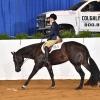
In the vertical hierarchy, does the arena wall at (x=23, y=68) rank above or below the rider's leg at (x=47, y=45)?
below

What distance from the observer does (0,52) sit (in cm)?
2022

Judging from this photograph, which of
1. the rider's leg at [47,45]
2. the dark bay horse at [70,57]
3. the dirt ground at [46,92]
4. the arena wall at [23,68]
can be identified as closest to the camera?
the dirt ground at [46,92]

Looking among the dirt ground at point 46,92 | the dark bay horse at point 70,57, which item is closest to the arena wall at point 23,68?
the dirt ground at point 46,92

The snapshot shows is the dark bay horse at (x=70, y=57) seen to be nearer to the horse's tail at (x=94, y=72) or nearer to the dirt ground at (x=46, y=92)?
the horse's tail at (x=94, y=72)

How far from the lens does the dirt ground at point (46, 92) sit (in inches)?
578

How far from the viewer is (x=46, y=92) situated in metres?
16.0

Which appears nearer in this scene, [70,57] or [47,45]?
[47,45]

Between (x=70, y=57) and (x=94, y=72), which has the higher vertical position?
(x=70, y=57)

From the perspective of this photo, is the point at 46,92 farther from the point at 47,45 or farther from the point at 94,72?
the point at 94,72

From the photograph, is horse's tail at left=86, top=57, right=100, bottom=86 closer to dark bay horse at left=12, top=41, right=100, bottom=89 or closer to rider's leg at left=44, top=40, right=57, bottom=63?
dark bay horse at left=12, top=41, right=100, bottom=89

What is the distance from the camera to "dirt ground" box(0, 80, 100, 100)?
48.2 ft

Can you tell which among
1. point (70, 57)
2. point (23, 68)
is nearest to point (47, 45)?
point (70, 57)

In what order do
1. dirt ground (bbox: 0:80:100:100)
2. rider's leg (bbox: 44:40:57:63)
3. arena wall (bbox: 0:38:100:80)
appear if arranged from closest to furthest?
dirt ground (bbox: 0:80:100:100) → rider's leg (bbox: 44:40:57:63) → arena wall (bbox: 0:38:100:80)

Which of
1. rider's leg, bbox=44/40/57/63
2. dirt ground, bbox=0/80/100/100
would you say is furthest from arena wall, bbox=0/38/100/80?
rider's leg, bbox=44/40/57/63
